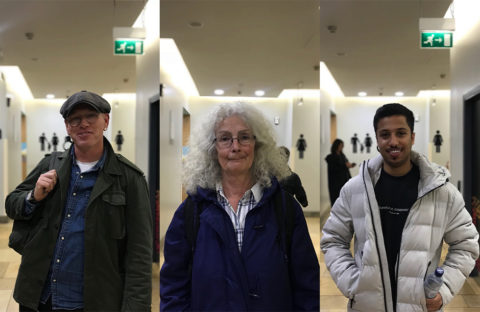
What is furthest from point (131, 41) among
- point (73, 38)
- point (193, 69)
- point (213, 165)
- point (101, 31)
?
point (213, 165)

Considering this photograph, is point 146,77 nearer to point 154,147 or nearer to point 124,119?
point 124,119

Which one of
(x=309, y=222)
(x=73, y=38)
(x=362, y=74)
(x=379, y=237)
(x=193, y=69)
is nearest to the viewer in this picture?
(x=379, y=237)

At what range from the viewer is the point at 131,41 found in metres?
2.80

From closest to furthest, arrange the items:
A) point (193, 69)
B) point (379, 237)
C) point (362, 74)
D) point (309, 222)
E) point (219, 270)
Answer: point (219, 270)
point (379, 237)
point (309, 222)
point (193, 69)
point (362, 74)

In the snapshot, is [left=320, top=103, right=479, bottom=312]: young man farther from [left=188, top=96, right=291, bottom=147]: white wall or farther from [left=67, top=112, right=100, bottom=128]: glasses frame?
[left=67, top=112, right=100, bottom=128]: glasses frame

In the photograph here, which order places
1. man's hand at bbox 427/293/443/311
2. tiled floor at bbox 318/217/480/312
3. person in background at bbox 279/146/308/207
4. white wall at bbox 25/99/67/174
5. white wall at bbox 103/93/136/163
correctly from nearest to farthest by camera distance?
man's hand at bbox 427/293/443/311 < person in background at bbox 279/146/308/207 < white wall at bbox 25/99/67/174 < white wall at bbox 103/93/136/163 < tiled floor at bbox 318/217/480/312

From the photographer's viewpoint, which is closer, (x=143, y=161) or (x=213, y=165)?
(x=213, y=165)

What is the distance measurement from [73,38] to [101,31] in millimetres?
185

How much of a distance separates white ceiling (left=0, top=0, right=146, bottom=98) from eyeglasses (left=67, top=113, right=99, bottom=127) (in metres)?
0.90

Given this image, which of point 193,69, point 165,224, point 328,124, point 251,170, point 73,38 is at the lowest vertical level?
point 165,224

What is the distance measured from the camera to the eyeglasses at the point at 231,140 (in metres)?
1.71

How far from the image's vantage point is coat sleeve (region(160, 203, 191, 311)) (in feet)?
5.27

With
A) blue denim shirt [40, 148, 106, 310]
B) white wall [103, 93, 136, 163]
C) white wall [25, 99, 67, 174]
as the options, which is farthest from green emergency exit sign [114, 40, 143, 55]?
blue denim shirt [40, 148, 106, 310]

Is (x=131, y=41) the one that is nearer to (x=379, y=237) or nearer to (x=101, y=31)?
(x=101, y=31)
